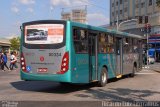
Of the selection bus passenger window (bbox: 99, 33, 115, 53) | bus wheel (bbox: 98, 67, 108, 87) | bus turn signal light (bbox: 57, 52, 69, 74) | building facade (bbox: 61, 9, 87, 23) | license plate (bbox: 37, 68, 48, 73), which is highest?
building facade (bbox: 61, 9, 87, 23)

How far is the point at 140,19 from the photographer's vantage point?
41.7m

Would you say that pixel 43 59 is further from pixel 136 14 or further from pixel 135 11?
pixel 135 11

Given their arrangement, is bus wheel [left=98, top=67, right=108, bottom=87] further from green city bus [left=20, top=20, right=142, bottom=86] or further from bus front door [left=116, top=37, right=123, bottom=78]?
bus front door [left=116, top=37, right=123, bottom=78]

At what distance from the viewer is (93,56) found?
1734cm

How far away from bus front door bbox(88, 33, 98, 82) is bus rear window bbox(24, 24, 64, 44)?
2158 mm

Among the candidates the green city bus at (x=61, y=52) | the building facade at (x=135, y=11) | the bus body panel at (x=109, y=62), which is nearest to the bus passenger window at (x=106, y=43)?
the green city bus at (x=61, y=52)

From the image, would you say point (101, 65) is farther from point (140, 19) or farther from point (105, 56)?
point (140, 19)

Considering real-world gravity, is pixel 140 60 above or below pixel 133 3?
below

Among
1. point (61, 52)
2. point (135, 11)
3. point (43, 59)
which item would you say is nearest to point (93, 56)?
point (61, 52)

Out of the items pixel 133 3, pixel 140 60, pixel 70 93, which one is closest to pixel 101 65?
pixel 70 93

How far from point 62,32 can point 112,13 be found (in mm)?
93317

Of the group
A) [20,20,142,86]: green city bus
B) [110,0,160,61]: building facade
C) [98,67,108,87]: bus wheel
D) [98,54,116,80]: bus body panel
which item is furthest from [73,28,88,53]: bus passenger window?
[110,0,160,61]: building facade

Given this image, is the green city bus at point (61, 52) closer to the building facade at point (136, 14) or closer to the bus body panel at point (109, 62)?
the bus body panel at point (109, 62)

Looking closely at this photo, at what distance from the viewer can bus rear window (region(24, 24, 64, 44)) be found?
15.1 meters
